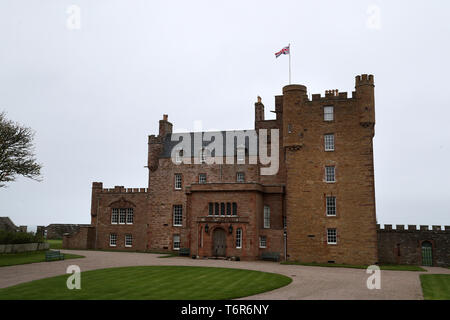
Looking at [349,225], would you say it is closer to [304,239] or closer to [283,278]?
[304,239]

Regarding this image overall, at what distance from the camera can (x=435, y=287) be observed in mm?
22797

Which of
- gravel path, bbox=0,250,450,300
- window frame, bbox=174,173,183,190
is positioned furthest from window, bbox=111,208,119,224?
gravel path, bbox=0,250,450,300

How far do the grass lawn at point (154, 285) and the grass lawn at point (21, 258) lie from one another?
9.40m

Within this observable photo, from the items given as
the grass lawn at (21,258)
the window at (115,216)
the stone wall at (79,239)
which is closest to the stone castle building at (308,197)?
the window at (115,216)

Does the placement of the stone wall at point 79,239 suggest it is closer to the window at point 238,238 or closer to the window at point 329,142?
the window at point 238,238

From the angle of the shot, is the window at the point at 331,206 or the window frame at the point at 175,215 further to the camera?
the window frame at the point at 175,215

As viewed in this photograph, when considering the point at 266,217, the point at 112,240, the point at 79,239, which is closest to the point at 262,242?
the point at 266,217

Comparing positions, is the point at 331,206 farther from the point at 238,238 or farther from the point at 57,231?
the point at 57,231

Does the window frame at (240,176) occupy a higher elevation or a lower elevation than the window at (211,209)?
higher

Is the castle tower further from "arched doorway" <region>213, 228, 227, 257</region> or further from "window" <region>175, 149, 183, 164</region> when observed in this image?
"window" <region>175, 149, 183, 164</region>

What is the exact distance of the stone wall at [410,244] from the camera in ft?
125
